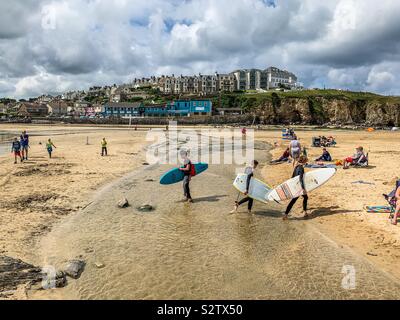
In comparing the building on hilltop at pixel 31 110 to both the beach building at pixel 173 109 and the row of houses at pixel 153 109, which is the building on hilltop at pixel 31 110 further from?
the beach building at pixel 173 109

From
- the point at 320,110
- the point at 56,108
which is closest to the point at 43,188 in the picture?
the point at 320,110

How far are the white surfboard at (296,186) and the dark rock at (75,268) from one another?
22.2ft

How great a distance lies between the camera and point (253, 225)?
10156mm

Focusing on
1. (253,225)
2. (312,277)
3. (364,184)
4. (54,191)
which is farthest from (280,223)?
(54,191)

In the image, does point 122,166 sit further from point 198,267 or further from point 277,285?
point 277,285

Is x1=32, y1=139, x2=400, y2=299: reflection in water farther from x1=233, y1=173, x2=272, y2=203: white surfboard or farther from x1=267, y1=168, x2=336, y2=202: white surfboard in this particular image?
x1=267, y1=168, x2=336, y2=202: white surfboard

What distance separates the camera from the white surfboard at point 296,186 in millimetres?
10750

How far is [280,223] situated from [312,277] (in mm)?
3440

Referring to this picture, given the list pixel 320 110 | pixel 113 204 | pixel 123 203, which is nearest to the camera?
pixel 123 203

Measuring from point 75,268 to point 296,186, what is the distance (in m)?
7.21

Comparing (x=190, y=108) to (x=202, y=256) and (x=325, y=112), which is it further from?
(x=202, y=256)

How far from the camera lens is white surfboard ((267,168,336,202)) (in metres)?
10.8

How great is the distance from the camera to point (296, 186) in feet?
35.3

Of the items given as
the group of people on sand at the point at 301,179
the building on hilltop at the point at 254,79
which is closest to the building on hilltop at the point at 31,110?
the building on hilltop at the point at 254,79
